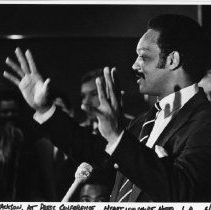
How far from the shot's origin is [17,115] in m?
2.20

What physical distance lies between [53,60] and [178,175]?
4.86 ft

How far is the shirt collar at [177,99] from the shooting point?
116 cm

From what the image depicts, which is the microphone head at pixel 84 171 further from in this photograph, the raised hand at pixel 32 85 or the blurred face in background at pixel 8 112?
the blurred face in background at pixel 8 112

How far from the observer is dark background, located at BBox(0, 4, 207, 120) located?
1.92 m

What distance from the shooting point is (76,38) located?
226 cm

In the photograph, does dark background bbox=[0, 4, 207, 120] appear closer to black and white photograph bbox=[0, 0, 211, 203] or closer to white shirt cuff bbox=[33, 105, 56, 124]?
black and white photograph bbox=[0, 0, 211, 203]

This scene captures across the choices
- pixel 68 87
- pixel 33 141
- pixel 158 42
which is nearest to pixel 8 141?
pixel 33 141

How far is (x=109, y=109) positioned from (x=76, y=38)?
1350mm

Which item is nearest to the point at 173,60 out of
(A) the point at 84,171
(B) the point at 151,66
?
(B) the point at 151,66

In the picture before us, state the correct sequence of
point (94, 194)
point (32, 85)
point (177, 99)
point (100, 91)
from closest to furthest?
point (100, 91), point (32, 85), point (177, 99), point (94, 194)

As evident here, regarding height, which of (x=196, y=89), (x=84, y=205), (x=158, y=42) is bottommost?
(x=84, y=205)

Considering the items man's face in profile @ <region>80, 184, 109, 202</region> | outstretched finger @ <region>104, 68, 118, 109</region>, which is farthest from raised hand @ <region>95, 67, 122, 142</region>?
man's face in profile @ <region>80, 184, 109, 202</region>

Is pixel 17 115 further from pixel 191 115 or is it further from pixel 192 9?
pixel 191 115

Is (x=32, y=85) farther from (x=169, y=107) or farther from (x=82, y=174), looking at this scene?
(x=82, y=174)
